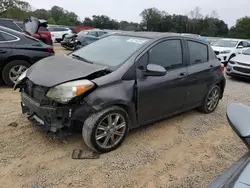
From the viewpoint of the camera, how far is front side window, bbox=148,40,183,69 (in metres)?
3.71

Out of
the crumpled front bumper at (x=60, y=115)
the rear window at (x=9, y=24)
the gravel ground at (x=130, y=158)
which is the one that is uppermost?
the rear window at (x=9, y=24)

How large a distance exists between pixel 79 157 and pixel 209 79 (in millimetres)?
2903

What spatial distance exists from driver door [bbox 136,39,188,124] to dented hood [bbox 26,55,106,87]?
2.15 feet

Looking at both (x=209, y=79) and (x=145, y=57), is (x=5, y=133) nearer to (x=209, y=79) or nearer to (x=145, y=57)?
(x=145, y=57)

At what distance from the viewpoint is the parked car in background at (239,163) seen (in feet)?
4.51

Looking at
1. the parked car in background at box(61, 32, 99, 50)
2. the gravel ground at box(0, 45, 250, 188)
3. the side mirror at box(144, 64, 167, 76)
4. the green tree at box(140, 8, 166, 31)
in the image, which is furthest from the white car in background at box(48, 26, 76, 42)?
the green tree at box(140, 8, 166, 31)

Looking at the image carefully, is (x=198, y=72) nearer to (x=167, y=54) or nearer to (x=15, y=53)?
(x=167, y=54)

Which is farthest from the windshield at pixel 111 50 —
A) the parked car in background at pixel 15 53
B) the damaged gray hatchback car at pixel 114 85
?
the parked car in background at pixel 15 53

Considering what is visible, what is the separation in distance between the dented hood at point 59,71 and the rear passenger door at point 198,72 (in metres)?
1.77

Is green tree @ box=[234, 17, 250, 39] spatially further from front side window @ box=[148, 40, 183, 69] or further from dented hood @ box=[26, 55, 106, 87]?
dented hood @ box=[26, 55, 106, 87]

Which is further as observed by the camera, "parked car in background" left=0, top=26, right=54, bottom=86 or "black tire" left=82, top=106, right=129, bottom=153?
"parked car in background" left=0, top=26, right=54, bottom=86

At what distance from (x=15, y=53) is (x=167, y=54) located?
371 centimetres

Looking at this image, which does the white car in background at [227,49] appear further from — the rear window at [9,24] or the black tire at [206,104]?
the rear window at [9,24]

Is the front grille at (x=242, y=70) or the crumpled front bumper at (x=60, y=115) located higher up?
the crumpled front bumper at (x=60, y=115)
